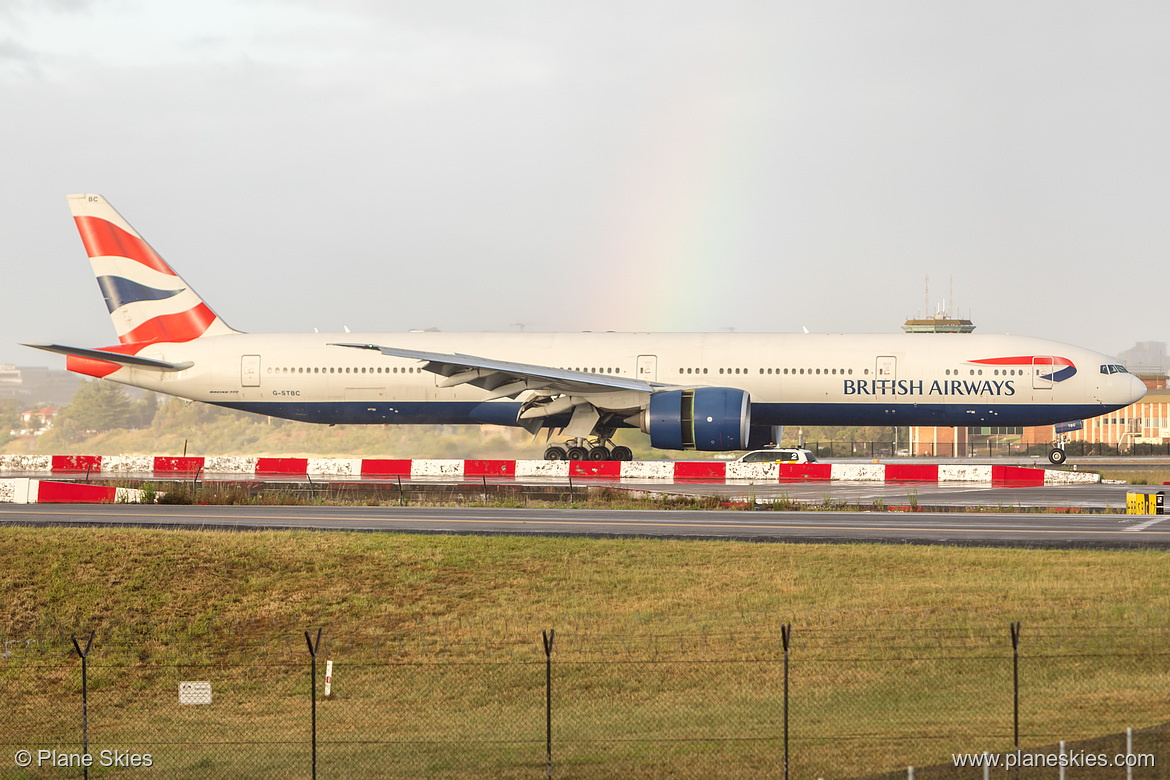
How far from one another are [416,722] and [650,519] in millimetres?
14740

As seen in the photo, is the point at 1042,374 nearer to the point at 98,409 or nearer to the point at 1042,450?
the point at 1042,450

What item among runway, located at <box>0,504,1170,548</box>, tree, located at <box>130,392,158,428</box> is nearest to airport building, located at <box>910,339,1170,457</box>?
tree, located at <box>130,392,158,428</box>

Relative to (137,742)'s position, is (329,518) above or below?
above

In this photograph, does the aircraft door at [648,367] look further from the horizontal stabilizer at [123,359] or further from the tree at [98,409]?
the tree at [98,409]

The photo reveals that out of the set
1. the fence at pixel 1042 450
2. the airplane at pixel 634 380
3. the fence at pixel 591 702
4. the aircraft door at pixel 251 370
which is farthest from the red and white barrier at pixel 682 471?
the fence at pixel 591 702

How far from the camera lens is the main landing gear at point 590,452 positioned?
4288 centimetres

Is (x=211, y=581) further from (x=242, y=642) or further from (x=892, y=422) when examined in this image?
(x=892, y=422)

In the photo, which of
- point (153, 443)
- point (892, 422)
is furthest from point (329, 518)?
point (153, 443)

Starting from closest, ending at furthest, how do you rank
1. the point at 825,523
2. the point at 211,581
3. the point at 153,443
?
1. the point at 211,581
2. the point at 825,523
3. the point at 153,443

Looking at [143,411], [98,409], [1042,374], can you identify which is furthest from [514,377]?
[143,411]

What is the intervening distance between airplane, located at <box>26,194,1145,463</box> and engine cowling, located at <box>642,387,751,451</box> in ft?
0.17

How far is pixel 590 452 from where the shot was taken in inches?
1693

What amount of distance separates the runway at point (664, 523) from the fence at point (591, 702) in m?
7.21

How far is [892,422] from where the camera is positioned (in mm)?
42812
